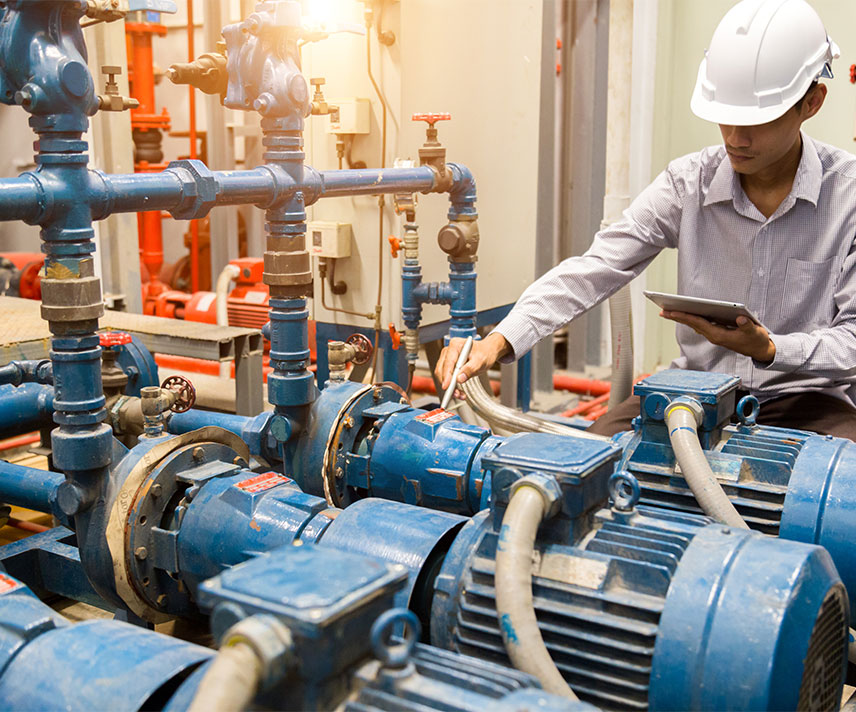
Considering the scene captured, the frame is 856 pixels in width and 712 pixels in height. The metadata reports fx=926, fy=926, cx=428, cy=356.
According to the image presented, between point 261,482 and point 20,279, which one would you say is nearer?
point 261,482

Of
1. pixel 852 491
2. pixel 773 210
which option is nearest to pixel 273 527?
pixel 852 491

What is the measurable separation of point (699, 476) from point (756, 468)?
0.49 ft

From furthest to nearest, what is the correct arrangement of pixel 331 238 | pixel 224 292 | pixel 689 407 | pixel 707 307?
pixel 224 292 < pixel 331 238 < pixel 707 307 < pixel 689 407

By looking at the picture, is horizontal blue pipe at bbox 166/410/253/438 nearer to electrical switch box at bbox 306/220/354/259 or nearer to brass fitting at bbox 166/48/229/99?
brass fitting at bbox 166/48/229/99

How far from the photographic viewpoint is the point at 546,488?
1.08 metres

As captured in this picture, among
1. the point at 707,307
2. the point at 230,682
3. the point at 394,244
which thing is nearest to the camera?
the point at 230,682

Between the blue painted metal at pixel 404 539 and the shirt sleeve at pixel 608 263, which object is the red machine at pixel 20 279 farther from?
the blue painted metal at pixel 404 539

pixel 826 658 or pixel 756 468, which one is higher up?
pixel 756 468

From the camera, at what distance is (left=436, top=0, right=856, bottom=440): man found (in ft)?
5.88

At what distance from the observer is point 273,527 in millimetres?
1329

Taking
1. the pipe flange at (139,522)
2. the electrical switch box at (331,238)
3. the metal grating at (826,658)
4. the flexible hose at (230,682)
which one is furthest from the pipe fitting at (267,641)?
the electrical switch box at (331,238)

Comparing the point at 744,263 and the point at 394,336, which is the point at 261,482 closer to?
the point at 744,263

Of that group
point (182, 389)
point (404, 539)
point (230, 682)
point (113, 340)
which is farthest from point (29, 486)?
point (230, 682)

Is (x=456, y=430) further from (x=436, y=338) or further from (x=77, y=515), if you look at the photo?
(x=436, y=338)
